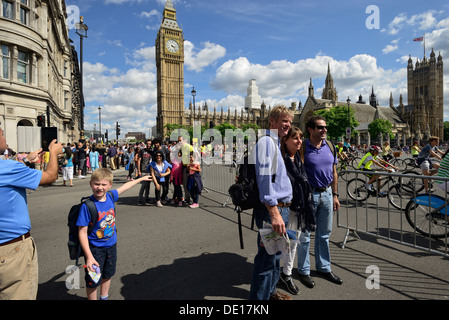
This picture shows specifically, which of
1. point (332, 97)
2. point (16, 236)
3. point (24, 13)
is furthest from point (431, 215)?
point (332, 97)

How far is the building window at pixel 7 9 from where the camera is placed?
1733cm

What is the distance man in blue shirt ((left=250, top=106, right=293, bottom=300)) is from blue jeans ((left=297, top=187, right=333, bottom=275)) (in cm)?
82

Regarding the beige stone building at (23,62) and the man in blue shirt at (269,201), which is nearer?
the man in blue shirt at (269,201)

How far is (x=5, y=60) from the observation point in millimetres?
17625

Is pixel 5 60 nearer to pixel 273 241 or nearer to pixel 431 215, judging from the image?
A: pixel 273 241

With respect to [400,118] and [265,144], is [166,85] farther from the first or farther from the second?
[265,144]

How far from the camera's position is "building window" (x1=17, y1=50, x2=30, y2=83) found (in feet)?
61.3

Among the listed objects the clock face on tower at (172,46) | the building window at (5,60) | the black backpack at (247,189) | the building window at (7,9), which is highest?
the clock face on tower at (172,46)

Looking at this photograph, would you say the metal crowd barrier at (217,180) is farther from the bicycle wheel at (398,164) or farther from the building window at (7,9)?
the building window at (7,9)

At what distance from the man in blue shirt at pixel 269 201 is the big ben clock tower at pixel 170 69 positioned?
327ft

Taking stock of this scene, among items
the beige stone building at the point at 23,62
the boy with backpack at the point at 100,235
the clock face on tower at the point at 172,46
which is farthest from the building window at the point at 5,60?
the clock face on tower at the point at 172,46

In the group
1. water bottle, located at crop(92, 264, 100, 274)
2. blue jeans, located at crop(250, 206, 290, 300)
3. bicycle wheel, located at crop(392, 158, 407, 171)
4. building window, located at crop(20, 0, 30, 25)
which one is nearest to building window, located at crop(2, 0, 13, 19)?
building window, located at crop(20, 0, 30, 25)
